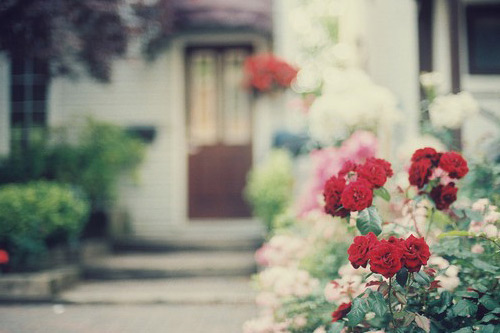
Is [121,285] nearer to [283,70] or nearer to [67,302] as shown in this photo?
[67,302]

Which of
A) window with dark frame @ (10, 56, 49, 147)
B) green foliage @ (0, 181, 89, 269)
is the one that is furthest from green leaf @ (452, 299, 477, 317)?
window with dark frame @ (10, 56, 49, 147)

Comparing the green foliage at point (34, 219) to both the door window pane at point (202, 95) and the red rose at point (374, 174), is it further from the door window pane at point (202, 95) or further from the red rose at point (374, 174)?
the red rose at point (374, 174)

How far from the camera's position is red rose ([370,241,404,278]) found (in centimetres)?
216

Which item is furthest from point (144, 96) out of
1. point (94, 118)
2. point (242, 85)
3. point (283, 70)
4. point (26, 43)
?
point (26, 43)

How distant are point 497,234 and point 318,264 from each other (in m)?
1.74

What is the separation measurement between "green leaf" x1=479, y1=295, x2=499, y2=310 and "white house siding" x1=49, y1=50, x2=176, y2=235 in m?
5.76

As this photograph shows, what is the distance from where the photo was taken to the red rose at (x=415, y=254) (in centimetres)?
219

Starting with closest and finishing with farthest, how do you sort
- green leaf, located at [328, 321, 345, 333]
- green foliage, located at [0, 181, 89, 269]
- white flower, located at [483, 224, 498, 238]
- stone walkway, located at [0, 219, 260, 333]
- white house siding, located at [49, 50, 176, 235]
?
green leaf, located at [328, 321, 345, 333] → white flower, located at [483, 224, 498, 238] → stone walkway, located at [0, 219, 260, 333] → green foliage, located at [0, 181, 89, 269] → white house siding, located at [49, 50, 176, 235]

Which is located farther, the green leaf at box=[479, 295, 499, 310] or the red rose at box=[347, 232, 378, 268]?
the green leaf at box=[479, 295, 499, 310]

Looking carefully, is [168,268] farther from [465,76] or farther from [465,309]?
[465,76]

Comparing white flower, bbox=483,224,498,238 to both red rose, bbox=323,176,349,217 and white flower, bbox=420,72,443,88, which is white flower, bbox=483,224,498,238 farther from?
white flower, bbox=420,72,443,88

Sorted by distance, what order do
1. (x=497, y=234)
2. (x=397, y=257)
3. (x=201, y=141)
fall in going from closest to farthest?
1. (x=397, y=257)
2. (x=497, y=234)
3. (x=201, y=141)

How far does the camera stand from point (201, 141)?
780 centimetres

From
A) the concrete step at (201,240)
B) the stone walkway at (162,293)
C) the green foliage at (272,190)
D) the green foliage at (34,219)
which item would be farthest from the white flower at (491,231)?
the green foliage at (34,219)
